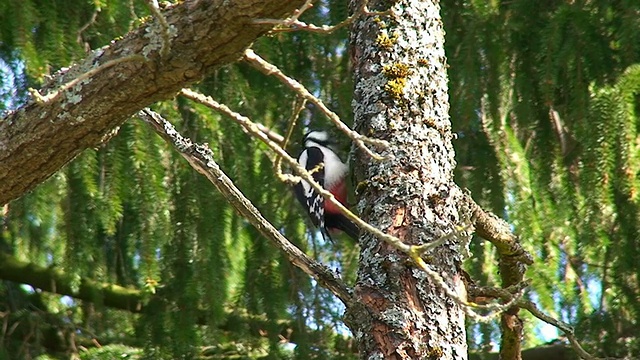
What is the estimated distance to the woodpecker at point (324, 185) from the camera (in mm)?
4020

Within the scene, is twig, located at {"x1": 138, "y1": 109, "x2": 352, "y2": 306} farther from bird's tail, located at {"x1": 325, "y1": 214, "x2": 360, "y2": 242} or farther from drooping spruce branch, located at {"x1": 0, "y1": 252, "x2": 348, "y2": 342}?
drooping spruce branch, located at {"x1": 0, "y1": 252, "x2": 348, "y2": 342}

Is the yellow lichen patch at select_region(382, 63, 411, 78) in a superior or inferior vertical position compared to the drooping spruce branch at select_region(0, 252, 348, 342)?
inferior

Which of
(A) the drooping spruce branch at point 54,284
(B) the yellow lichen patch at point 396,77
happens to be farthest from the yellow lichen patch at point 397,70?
(A) the drooping spruce branch at point 54,284

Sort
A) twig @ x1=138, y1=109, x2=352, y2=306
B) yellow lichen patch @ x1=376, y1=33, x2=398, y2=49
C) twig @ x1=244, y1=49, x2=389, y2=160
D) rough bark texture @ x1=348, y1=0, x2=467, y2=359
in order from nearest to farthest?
twig @ x1=244, y1=49, x2=389, y2=160
rough bark texture @ x1=348, y1=0, x2=467, y2=359
twig @ x1=138, y1=109, x2=352, y2=306
yellow lichen patch @ x1=376, y1=33, x2=398, y2=49

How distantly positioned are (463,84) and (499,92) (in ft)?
0.60

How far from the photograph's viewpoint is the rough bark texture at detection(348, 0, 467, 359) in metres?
1.93

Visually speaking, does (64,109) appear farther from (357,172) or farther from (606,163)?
(606,163)

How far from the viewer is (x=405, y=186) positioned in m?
2.06

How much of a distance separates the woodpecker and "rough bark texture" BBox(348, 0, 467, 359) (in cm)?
169

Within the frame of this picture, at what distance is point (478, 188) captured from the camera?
3.62 m

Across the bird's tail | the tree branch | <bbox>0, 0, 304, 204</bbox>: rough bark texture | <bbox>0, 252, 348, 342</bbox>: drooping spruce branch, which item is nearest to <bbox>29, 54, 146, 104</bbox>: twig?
<bbox>0, 0, 304, 204</bbox>: rough bark texture

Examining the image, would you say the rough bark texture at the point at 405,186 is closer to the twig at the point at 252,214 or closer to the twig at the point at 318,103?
the twig at the point at 252,214

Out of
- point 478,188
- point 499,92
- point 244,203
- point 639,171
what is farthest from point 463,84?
point 244,203

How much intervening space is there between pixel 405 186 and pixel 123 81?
0.63 meters
